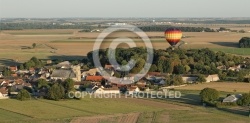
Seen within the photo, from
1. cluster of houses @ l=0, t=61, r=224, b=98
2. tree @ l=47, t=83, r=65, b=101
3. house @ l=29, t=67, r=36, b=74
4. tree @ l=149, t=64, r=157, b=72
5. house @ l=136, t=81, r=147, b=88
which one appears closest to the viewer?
tree @ l=47, t=83, r=65, b=101

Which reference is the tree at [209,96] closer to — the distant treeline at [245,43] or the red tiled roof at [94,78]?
the red tiled roof at [94,78]

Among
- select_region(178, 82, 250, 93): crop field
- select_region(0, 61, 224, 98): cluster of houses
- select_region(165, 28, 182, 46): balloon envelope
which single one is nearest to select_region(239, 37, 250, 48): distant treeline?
select_region(165, 28, 182, 46): balloon envelope

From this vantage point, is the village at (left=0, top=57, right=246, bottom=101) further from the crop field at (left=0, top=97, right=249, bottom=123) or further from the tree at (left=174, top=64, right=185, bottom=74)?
the crop field at (left=0, top=97, right=249, bottom=123)

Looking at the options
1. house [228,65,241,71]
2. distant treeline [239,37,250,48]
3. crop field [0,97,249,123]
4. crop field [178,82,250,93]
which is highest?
crop field [0,97,249,123]

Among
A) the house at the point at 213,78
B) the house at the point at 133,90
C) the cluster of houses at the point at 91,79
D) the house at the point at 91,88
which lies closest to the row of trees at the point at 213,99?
the house at the point at 133,90

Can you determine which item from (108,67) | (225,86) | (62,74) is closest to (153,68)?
(108,67)

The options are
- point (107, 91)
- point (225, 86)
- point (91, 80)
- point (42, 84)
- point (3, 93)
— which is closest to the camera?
point (3, 93)

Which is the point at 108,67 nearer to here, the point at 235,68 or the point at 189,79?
the point at 189,79

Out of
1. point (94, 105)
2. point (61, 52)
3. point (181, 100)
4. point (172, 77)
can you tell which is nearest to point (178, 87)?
point (172, 77)

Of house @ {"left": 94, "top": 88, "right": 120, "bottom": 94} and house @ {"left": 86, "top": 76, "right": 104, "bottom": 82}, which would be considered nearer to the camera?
house @ {"left": 94, "top": 88, "right": 120, "bottom": 94}
